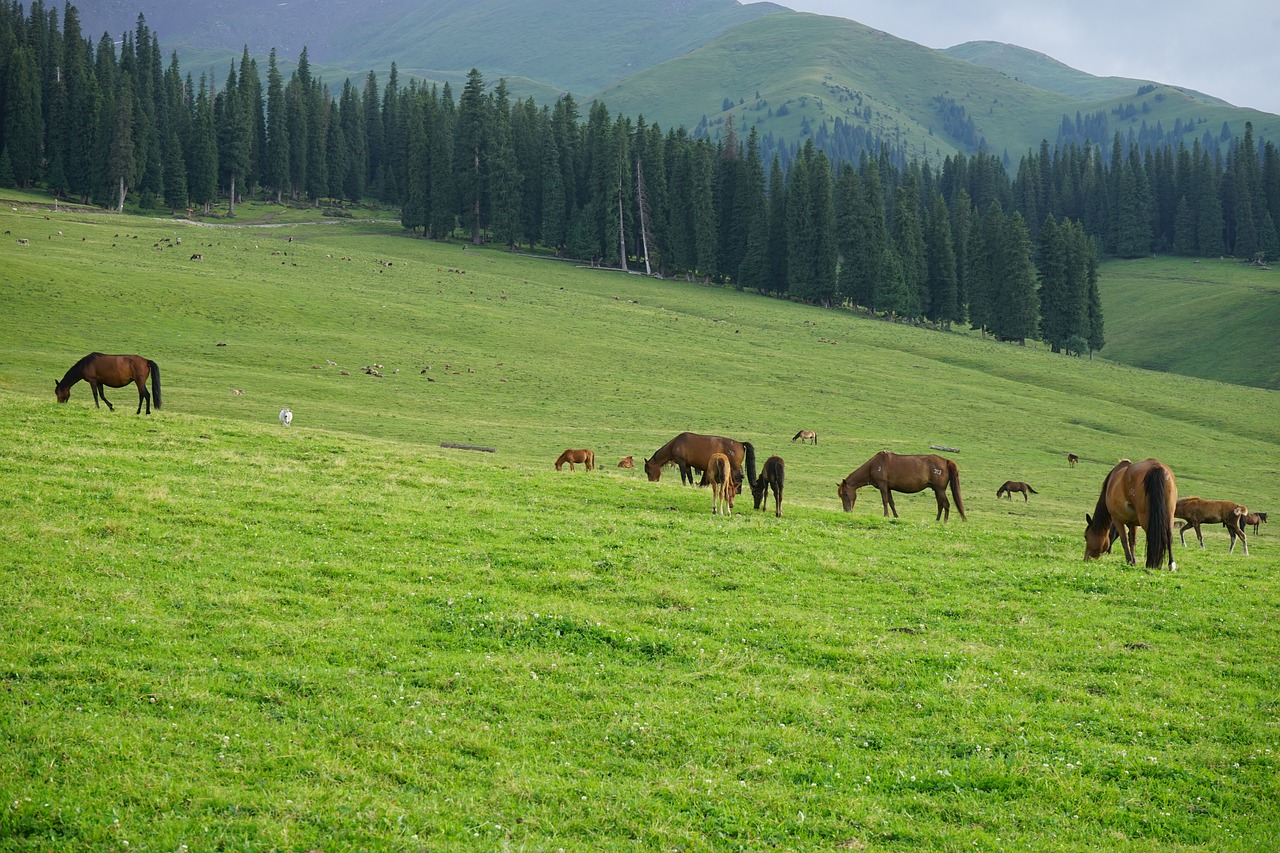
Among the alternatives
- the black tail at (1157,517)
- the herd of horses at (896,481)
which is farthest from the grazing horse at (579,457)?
the black tail at (1157,517)

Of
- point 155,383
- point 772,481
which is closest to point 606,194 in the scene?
point 155,383

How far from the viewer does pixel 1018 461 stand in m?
49.2

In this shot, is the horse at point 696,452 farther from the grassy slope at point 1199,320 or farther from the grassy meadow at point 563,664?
the grassy slope at point 1199,320

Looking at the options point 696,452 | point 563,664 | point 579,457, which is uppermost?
point 696,452

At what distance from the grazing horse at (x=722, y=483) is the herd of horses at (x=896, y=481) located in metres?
0.02

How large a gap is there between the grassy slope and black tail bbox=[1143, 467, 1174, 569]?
98012 millimetres

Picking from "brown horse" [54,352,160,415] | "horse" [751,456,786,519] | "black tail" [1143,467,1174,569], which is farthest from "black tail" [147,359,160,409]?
"black tail" [1143,467,1174,569]

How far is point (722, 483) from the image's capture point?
22438 millimetres

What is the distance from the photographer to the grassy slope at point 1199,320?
356ft

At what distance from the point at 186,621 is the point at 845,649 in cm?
862

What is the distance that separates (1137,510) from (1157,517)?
1.70ft

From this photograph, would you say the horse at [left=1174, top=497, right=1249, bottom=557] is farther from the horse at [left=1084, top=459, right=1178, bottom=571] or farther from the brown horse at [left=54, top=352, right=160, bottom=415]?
the brown horse at [left=54, top=352, right=160, bottom=415]

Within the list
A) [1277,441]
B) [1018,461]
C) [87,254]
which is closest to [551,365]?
[1018,461]

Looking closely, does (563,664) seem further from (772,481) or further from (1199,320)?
(1199,320)
